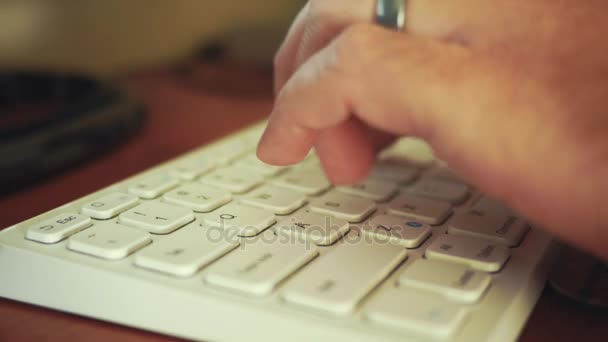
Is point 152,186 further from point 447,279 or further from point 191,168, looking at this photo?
point 447,279

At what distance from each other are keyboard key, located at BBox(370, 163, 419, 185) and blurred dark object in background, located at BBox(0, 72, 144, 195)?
26cm

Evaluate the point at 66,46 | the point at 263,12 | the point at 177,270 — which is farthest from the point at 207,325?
the point at 263,12

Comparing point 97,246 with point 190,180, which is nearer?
point 97,246

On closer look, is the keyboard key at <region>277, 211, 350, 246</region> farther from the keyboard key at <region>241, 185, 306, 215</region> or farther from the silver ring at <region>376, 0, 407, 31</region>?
the silver ring at <region>376, 0, 407, 31</region>

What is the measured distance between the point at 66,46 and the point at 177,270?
66 centimetres

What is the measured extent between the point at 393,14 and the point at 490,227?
0.47 feet

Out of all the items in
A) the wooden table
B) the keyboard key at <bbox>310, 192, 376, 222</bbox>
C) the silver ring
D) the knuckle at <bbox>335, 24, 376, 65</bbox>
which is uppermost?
the silver ring

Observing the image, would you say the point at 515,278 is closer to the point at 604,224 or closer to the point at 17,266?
the point at 604,224

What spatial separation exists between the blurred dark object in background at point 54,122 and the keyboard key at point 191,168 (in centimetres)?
12

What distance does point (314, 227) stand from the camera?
0.38m

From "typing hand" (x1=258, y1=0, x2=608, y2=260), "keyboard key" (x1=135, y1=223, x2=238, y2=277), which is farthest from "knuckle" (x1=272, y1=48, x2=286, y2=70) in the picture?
"keyboard key" (x1=135, y1=223, x2=238, y2=277)

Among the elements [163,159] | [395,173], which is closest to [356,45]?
[395,173]

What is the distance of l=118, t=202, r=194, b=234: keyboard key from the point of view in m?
0.37

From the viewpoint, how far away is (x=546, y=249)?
37 centimetres
